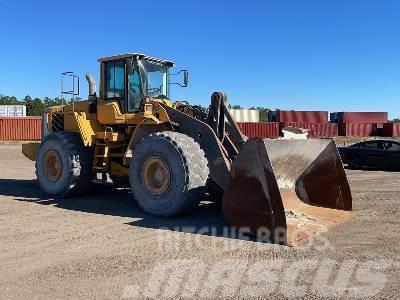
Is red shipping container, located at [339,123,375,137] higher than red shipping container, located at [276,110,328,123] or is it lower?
lower

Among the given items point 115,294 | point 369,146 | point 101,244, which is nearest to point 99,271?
point 115,294

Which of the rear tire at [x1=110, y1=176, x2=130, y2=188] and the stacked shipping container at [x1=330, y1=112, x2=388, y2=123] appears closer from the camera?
the rear tire at [x1=110, y1=176, x2=130, y2=188]

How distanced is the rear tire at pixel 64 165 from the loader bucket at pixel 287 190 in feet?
13.5

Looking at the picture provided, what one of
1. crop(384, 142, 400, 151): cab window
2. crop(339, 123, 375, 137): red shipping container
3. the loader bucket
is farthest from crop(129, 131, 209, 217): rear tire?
crop(339, 123, 375, 137): red shipping container

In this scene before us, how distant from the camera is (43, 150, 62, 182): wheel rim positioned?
10421mm

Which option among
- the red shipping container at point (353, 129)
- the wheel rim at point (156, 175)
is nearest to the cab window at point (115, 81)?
the wheel rim at point (156, 175)

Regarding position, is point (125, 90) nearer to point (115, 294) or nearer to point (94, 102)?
point (94, 102)

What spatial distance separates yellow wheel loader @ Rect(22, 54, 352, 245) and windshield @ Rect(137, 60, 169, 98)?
0.02 meters

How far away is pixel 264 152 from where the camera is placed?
678 cm

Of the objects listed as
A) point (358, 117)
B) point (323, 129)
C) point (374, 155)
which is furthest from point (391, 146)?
point (358, 117)

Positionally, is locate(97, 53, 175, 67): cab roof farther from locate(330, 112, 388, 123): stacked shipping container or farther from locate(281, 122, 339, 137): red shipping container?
locate(330, 112, 388, 123): stacked shipping container

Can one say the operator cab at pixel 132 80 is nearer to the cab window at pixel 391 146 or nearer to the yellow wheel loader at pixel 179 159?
the yellow wheel loader at pixel 179 159

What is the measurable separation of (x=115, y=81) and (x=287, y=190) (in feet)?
14.3

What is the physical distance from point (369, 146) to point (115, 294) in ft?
50.8
